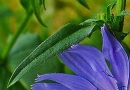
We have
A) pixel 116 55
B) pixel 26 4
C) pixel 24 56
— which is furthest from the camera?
pixel 24 56

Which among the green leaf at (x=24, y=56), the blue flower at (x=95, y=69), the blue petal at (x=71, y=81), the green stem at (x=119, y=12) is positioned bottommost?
the blue petal at (x=71, y=81)

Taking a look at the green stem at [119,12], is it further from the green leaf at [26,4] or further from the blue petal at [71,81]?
the green leaf at [26,4]

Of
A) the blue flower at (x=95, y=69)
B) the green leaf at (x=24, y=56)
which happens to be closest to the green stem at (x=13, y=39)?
the green leaf at (x=24, y=56)

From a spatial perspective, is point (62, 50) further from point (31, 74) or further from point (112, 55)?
point (31, 74)

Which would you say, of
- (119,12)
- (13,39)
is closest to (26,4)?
(13,39)

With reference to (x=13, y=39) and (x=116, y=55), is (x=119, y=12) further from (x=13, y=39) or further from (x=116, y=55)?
(x=13, y=39)

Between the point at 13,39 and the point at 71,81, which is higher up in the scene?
the point at 13,39

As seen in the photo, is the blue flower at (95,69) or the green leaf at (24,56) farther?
the green leaf at (24,56)

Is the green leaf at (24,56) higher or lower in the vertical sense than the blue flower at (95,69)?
higher
